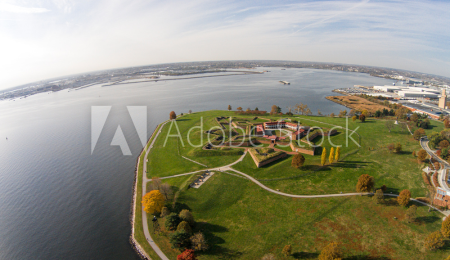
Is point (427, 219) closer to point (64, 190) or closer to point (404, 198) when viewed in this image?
point (404, 198)

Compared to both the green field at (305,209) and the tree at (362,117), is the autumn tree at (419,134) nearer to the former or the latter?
the green field at (305,209)

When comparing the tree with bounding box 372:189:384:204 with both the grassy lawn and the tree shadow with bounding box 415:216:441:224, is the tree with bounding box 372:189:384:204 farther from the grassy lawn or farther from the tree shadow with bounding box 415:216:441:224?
the tree shadow with bounding box 415:216:441:224

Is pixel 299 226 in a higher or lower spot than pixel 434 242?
lower

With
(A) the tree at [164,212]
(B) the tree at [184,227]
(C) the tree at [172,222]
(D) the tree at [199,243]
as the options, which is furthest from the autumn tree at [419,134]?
(A) the tree at [164,212]

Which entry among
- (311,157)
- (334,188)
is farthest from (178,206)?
(311,157)

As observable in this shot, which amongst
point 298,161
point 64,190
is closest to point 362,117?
point 298,161

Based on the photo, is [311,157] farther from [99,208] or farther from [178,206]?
[99,208]
